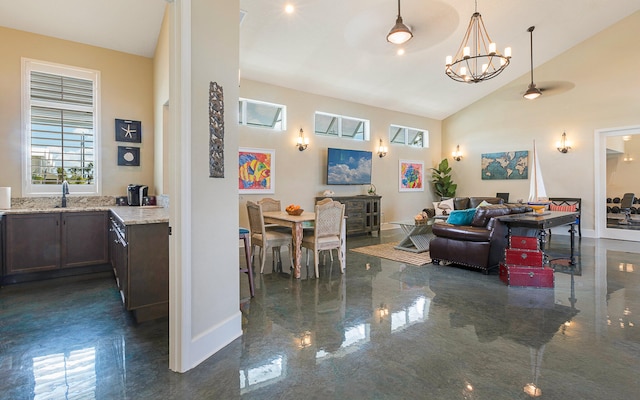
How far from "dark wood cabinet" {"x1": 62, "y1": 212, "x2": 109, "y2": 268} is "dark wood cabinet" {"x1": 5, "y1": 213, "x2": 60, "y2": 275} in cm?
9

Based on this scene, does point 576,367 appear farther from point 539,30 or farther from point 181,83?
point 539,30

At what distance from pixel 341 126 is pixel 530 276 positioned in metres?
5.09

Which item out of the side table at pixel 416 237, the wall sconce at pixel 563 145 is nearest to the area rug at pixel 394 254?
the side table at pixel 416 237

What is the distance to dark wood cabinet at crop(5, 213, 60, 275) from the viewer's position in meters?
3.72

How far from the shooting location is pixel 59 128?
4.38 m

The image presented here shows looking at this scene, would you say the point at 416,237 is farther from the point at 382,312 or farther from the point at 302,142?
the point at 382,312

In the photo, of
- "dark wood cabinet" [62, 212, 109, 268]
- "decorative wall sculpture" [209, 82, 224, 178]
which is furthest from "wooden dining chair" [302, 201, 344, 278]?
"dark wood cabinet" [62, 212, 109, 268]

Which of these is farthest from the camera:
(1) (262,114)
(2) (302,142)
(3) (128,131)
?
(2) (302,142)

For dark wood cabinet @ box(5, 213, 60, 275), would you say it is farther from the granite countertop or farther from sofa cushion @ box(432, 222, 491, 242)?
sofa cushion @ box(432, 222, 491, 242)

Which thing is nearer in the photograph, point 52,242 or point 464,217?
point 52,242

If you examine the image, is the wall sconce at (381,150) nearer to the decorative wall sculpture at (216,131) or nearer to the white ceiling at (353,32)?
the white ceiling at (353,32)

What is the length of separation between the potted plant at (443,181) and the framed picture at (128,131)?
7955mm

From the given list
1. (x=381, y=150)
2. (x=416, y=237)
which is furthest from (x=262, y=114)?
(x=416, y=237)

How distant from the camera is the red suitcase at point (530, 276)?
3.73 meters
